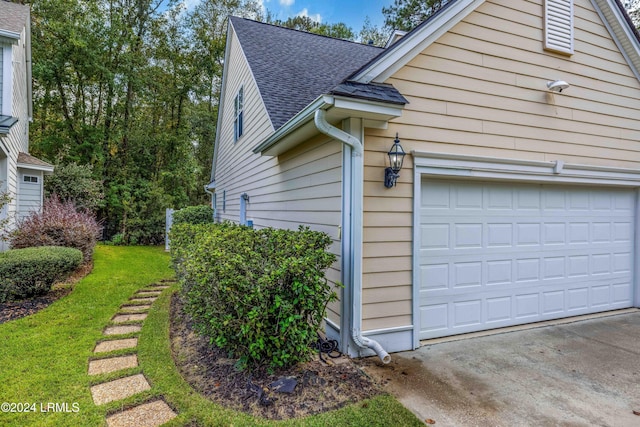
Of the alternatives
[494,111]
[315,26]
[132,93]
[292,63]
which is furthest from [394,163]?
[315,26]

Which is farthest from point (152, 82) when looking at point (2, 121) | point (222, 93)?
point (2, 121)

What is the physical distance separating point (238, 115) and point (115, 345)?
7.09 metres

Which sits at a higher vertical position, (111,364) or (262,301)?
(262,301)

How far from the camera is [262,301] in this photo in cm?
307

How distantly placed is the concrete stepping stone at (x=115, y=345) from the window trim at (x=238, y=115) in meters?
6.17

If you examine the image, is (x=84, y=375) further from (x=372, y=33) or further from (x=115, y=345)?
(x=372, y=33)

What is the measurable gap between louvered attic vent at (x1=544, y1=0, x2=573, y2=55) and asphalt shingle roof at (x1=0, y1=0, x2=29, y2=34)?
35.6ft

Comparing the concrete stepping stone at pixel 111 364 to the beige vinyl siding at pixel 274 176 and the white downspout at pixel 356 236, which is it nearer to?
the beige vinyl siding at pixel 274 176

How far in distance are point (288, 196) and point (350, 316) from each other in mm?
2643

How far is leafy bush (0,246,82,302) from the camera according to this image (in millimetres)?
5516

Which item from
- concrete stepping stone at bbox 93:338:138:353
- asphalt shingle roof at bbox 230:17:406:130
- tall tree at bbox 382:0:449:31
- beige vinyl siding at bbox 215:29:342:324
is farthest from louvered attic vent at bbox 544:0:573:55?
tall tree at bbox 382:0:449:31

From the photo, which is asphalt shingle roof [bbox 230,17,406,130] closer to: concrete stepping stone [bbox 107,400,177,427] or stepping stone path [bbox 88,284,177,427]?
stepping stone path [bbox 88,284,177,427]

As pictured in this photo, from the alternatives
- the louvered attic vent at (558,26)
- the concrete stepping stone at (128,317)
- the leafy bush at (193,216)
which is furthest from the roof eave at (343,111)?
the leafy bush at (193,216)

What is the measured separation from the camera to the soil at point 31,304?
506 cm
